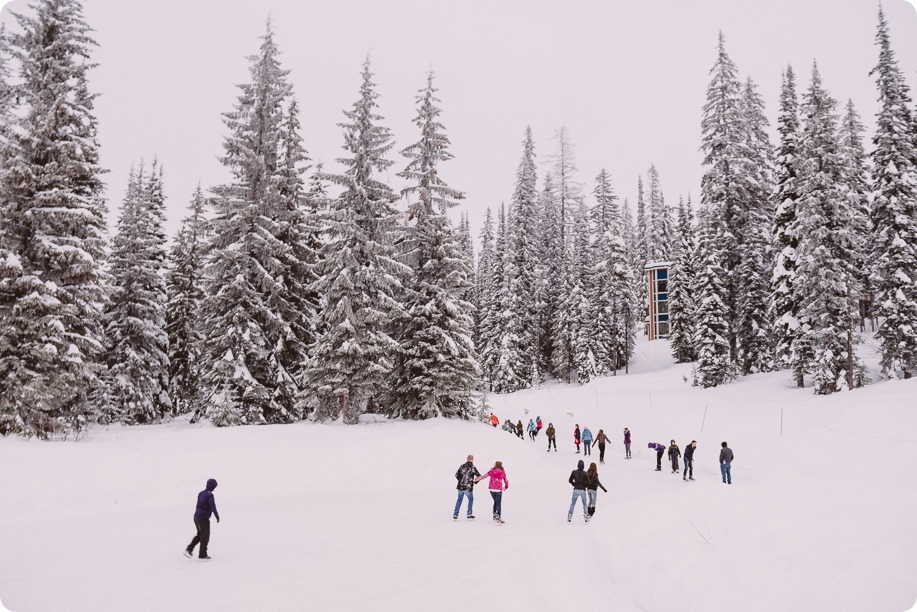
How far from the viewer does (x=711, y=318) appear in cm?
4097

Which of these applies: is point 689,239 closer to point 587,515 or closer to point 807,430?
point 807,430

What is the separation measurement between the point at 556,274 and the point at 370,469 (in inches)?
1843

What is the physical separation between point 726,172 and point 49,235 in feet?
131

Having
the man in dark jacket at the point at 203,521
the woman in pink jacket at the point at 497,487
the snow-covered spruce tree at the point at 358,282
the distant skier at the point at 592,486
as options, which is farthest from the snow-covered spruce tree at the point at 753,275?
the man in dark jacket at the point at 203,521

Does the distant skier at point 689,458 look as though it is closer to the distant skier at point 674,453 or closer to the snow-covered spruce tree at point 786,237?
the distant skier at point 674,453

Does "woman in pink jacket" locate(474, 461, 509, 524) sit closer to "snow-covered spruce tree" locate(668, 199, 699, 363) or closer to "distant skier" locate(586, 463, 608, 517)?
"distant skier" locate(586, 463, 608, 517)

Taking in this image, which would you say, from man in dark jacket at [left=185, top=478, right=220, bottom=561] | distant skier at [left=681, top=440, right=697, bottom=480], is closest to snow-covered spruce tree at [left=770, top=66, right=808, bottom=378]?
distant skier at [left=681, top=440, right=697, bottom=480]

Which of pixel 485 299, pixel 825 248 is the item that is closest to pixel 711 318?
pixel 825 248

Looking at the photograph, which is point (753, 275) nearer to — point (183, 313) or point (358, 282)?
point (358, 282)

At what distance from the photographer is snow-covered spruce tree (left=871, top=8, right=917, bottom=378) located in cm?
2755

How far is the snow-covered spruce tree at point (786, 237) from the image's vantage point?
31484 mm

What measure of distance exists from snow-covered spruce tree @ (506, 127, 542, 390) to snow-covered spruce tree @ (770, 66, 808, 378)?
942 inches

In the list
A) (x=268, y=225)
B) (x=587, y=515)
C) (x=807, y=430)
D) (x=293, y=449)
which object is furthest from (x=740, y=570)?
(x=268, y=225)

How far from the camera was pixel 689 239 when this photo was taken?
55.3 m
